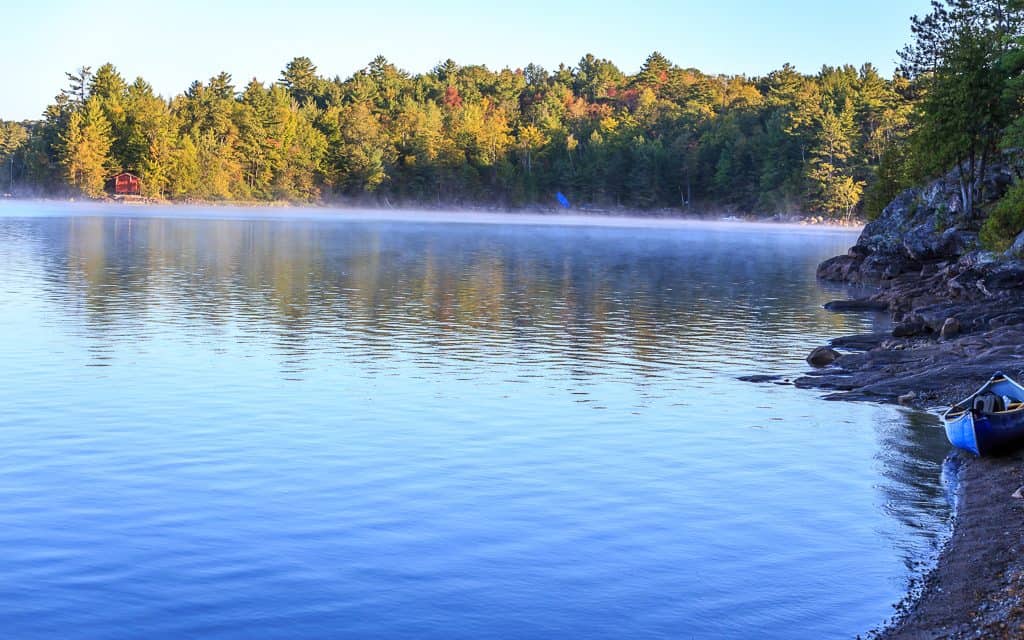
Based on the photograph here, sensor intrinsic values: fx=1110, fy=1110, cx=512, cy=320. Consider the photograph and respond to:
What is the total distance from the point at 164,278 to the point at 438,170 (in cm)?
12610

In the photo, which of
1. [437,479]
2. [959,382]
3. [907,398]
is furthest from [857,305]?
[437,479]

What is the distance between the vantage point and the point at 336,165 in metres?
172

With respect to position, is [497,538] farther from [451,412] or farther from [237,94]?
[237,94]

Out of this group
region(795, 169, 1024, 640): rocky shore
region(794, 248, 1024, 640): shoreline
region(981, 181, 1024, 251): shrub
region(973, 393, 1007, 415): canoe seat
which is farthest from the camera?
region(981, 181, 1024, 251): shrub

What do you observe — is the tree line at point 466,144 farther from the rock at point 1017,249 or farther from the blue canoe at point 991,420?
the blue canoe at point 991,420

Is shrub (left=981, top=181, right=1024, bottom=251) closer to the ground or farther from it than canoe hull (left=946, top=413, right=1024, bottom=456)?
farther from it

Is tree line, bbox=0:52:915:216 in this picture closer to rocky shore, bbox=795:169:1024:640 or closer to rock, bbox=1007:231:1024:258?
rocky shore, bbox=795:169:1024:640

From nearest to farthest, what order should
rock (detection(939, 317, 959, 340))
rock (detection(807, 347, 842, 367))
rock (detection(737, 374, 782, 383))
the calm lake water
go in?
the calm lake water
rock (detection(737, 374, 782, 383))
rock (detection(807, 347, 842, 367))
rock (detection(939, 317, 959, 340))

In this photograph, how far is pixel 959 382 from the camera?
2403 centimetres

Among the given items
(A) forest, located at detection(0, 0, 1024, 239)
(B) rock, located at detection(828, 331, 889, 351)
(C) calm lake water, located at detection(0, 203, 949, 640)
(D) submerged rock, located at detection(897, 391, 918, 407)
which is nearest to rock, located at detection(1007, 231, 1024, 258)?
(C) calm lake water, located at detection(0, 203, 949, 640)

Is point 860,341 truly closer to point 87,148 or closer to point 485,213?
point 87,148

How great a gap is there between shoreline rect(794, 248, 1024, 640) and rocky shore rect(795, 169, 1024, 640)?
26mm

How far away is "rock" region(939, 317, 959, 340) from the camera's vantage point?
30.3 m

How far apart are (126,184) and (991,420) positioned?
15046 cm
